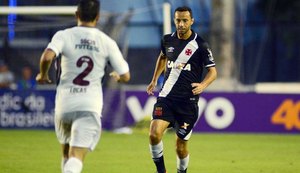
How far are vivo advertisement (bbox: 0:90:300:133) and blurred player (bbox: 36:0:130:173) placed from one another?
1335 centimetres

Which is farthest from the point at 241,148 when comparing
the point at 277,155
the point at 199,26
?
the point at 199,26

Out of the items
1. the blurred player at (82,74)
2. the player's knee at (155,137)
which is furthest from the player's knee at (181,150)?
the blurred player at (82,74)

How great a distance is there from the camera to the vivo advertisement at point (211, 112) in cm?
2259

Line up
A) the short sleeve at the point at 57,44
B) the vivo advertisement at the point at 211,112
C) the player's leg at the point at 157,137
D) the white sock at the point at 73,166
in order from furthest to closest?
1. the vivo advertisement at the point at 211,112
2. the player's leg at the point at 157,137
3. the short sleeve at the point at 57,44
4. the white sock at the point at 73,166

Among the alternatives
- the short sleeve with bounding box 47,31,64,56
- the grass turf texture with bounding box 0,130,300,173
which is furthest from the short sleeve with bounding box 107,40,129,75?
the grass turf texture with bounding box 0,130,300,173

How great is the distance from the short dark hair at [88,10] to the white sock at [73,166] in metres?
1.40

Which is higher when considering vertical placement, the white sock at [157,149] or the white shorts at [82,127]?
the white shorts at [82,127]

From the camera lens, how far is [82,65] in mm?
9156

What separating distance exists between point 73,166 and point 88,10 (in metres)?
1.55

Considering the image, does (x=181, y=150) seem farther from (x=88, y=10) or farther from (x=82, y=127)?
(x=88, y=10)

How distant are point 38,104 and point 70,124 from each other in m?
13.3

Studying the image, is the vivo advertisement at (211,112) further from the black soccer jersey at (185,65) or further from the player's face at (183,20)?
the player's face at (183,20)

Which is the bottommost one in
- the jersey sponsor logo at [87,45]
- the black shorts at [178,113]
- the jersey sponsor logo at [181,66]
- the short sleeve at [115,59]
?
the black shorts at [178,113]

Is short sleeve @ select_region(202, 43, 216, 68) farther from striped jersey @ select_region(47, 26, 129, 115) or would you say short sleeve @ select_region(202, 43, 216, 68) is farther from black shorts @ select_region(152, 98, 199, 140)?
striped jersey @ select_region(47, 26, 129, 115)
